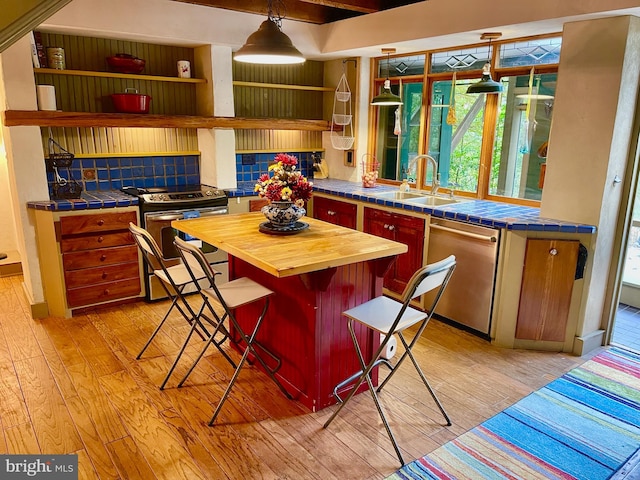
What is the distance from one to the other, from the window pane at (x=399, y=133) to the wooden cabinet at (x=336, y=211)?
30.1 inches

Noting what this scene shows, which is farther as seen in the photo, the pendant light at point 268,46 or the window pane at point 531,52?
the window pane at point 531,52

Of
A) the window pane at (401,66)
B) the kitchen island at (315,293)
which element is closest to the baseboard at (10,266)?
the kitchen island at (315,293)

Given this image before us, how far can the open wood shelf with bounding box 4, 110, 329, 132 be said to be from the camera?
3.51 meters

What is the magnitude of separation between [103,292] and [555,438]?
338 cm

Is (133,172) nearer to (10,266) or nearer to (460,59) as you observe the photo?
(10,266)

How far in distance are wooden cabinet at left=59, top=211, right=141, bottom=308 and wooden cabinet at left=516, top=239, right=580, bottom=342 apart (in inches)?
120

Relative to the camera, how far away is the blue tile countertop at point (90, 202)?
3.57m

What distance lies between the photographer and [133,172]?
4.46 metres

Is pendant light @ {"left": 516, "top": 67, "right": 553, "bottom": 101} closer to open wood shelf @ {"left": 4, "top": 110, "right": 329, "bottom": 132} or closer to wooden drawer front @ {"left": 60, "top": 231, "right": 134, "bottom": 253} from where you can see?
open wood shelf @ {"left": 4, "top": 110, "right": 329, "bottom": 132}

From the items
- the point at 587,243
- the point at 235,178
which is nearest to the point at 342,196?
the point at 235,178

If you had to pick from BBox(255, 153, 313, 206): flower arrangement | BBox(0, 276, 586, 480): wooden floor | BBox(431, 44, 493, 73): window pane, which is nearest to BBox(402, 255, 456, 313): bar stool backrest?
BBox(0, 276, 586, 480): wooden floor

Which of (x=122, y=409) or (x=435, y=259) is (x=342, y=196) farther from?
(x=122, y=409)

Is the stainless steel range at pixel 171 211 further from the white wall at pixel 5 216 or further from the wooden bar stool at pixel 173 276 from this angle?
the white wall at pixel 5 216

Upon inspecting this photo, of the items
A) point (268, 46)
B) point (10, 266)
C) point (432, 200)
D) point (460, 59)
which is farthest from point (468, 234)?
point (10, 266)
